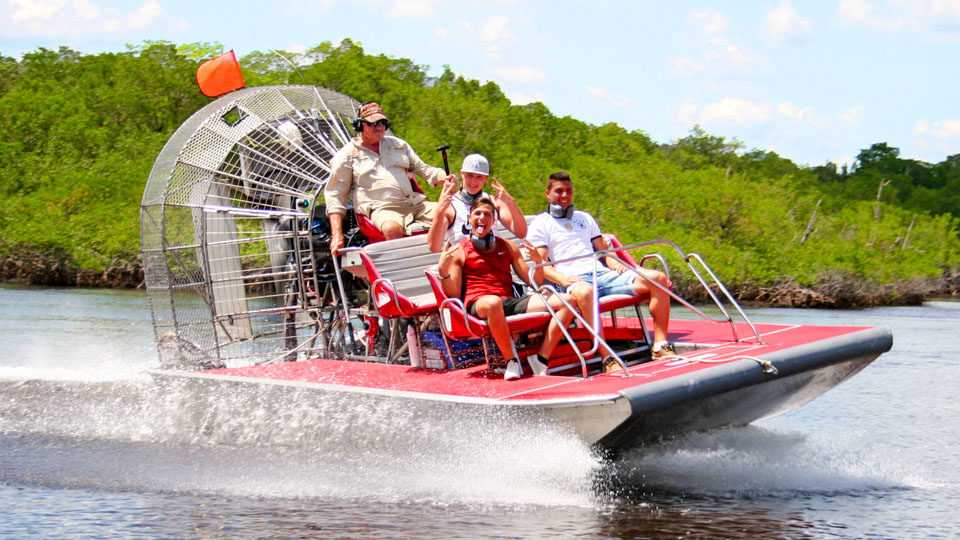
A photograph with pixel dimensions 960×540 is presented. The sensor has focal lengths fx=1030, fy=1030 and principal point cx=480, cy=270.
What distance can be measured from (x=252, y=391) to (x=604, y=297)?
9.39 ft

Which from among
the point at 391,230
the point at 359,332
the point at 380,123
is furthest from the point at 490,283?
the point at 359,332

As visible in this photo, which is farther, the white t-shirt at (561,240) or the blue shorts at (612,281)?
the white t-shirt at (561,240)

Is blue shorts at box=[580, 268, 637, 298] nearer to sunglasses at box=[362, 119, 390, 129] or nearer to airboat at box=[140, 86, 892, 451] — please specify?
airboat at box=[140, 86, 892, 451]

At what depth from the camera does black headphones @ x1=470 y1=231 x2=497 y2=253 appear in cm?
723

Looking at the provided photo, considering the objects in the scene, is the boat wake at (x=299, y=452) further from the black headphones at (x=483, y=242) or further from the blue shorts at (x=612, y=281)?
the blue shorts at (x=612, y=281)

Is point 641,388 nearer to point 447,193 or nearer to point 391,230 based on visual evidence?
point 447,193

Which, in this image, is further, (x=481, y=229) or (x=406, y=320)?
(x=406, y=320)

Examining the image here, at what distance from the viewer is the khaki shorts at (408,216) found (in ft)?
29.5

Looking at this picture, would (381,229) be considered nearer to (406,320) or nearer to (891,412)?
(406,320)

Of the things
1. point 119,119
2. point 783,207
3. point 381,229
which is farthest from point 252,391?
point 119,119

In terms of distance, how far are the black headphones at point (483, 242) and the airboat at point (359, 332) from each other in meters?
0.42

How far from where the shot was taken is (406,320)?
8.47 m

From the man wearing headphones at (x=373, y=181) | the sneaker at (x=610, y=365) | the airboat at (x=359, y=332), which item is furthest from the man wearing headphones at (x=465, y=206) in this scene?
the sneaker at (x=610, y=365)

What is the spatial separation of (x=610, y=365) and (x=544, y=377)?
0.51m
